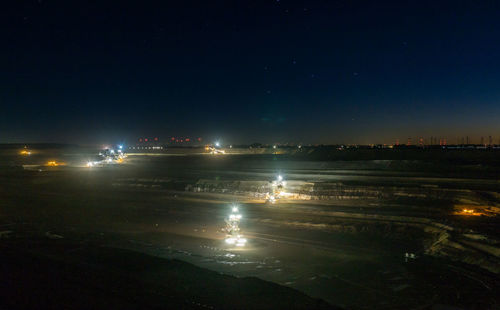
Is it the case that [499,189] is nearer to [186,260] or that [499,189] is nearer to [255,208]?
[255,208]

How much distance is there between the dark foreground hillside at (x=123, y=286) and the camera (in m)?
7.38

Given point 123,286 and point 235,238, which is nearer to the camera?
point 123,286

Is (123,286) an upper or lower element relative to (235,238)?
upper

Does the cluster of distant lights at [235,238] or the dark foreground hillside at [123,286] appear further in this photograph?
the cluster of distant lights at [235,238]

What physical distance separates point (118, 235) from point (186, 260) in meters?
4.55

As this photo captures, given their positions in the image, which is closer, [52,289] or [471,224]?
→ [52,289]

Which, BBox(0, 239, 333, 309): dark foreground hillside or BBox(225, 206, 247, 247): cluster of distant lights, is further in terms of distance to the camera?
BBox(225, 206, 247, 247): cluster of distant lights

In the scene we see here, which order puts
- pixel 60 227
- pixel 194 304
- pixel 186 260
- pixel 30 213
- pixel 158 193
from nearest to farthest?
pixel 194 304 < pixel 186 260 < pixel 60 227 < pixel 30 213 < pixel 158 193

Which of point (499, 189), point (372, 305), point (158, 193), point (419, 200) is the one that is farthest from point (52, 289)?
point (499, 189)

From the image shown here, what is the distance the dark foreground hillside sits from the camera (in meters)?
7.38

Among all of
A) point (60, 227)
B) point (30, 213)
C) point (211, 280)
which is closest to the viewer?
point (211, 280)

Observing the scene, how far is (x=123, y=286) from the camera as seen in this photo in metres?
8.34

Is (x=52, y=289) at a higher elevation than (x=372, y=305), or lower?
higher

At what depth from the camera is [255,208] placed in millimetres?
20391
